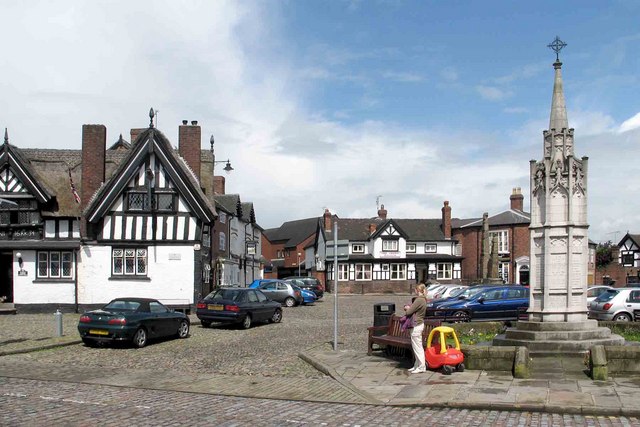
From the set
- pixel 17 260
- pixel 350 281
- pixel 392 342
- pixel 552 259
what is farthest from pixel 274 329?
pixel 350 281

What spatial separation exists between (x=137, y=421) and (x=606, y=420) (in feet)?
21.2

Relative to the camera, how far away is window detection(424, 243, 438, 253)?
69562 mm

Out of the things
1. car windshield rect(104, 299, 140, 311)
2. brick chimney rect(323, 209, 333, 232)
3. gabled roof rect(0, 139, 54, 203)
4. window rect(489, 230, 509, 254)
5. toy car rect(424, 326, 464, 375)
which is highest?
gabled roof rect(0, 139, 54, 203)

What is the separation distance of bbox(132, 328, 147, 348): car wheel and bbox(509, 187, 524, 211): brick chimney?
5588 cm

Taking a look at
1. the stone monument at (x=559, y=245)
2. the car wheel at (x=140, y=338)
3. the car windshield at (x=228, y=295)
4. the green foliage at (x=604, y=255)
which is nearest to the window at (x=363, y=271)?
the green foliage at (x=604, y=255)

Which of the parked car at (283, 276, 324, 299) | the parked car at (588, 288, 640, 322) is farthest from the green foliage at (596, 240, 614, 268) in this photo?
the parked car at (588, 288, 640, 322)

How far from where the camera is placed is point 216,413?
1002 centimetres

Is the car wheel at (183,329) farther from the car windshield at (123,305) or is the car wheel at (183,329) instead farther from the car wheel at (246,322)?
the car wheel at (246,322)

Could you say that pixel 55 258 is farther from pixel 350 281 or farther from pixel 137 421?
pixel 350 281

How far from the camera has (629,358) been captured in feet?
41.0

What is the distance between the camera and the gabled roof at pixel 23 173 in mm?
30812

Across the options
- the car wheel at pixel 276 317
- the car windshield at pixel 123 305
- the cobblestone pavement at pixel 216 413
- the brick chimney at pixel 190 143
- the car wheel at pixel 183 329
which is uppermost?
the brick chimney at pixel 190 143

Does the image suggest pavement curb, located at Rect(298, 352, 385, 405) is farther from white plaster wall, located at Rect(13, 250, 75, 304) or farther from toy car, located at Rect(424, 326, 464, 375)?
white plaster wall, located at Rect(13, 250, 75, 304)

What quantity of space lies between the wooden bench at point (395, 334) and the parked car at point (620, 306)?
38.7ft
